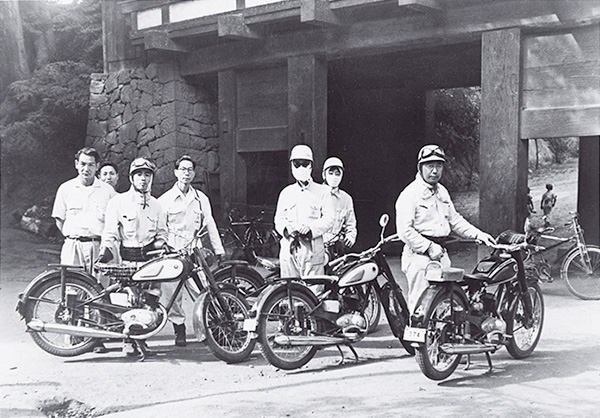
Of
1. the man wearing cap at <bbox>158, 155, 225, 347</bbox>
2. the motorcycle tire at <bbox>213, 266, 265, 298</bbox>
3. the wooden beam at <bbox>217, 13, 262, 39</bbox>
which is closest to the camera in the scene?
the motorcycle tire at <bbox>213, 266, 265, 298</bbox>

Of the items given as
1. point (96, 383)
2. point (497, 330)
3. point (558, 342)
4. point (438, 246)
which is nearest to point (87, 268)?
point (96, 383)

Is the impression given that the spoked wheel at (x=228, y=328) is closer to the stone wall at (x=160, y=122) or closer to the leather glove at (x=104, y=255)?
the leather glove at (x=104, y=255)

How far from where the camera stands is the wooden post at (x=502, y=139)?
27.0ft

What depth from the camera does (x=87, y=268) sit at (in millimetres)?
6531

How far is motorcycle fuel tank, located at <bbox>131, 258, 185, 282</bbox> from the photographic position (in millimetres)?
5816

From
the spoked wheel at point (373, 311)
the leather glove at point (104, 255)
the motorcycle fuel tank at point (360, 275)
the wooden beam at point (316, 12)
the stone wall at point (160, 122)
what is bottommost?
the spoked wheel at point (373, 311)

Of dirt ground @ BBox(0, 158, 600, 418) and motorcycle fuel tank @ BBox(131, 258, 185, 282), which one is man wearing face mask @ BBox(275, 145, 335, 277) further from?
motorcycle fuel tank @ BBox(131, 258, 185, 282)

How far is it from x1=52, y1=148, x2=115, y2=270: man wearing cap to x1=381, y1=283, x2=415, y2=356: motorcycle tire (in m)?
2.62

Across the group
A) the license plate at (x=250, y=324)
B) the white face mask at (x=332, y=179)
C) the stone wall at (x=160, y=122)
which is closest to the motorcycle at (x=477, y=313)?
the license plate at (x=250, y=324)

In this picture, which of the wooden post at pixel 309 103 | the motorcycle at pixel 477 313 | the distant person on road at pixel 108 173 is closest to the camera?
the motorcycle at pixel 477 313

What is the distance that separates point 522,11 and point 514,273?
385 cm

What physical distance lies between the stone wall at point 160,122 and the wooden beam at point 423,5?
447 cm

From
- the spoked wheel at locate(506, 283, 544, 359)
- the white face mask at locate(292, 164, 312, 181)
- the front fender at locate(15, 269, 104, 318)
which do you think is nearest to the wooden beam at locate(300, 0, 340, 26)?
the white face mask at locate(292, 164, 312, 181)

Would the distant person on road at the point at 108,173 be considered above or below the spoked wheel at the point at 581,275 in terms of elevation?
above
